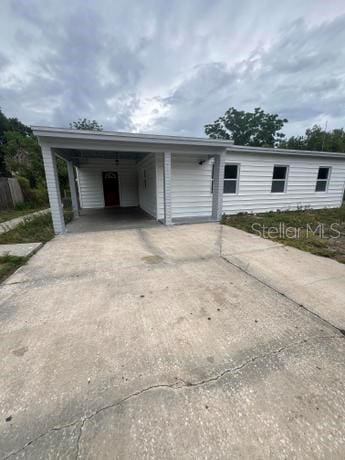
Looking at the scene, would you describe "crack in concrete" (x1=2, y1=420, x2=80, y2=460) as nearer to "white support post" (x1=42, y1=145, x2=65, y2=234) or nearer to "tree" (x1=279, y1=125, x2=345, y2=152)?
"white support post" (x1=42, y1=145, x2=65, y2=234)

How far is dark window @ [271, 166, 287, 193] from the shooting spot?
8852 mm

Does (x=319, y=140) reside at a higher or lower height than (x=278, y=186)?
higher

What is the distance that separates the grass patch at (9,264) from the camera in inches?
130

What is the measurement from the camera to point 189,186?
7.78 m

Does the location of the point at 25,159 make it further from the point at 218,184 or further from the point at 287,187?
the point at 287,187

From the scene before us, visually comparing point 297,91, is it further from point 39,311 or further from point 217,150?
point 39,311

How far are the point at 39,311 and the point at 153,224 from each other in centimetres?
503

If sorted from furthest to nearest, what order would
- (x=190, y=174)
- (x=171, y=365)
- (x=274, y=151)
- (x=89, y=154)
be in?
(x=89, y=154), (x=274, y=151), (x=190, y=174), (x=171, y=365)

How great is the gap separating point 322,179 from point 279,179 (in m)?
2.81

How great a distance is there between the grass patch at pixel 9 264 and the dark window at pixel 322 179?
39.5 feet

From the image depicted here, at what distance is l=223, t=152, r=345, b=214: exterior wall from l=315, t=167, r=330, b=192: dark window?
19 cm

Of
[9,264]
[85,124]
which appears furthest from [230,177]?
[85,124]

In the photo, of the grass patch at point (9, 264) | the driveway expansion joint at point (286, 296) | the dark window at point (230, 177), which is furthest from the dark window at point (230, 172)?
the grass patch at point (9, 264)

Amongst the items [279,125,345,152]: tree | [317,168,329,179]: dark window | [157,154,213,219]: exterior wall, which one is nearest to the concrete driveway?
[157,154,213,219]: exterior wall
